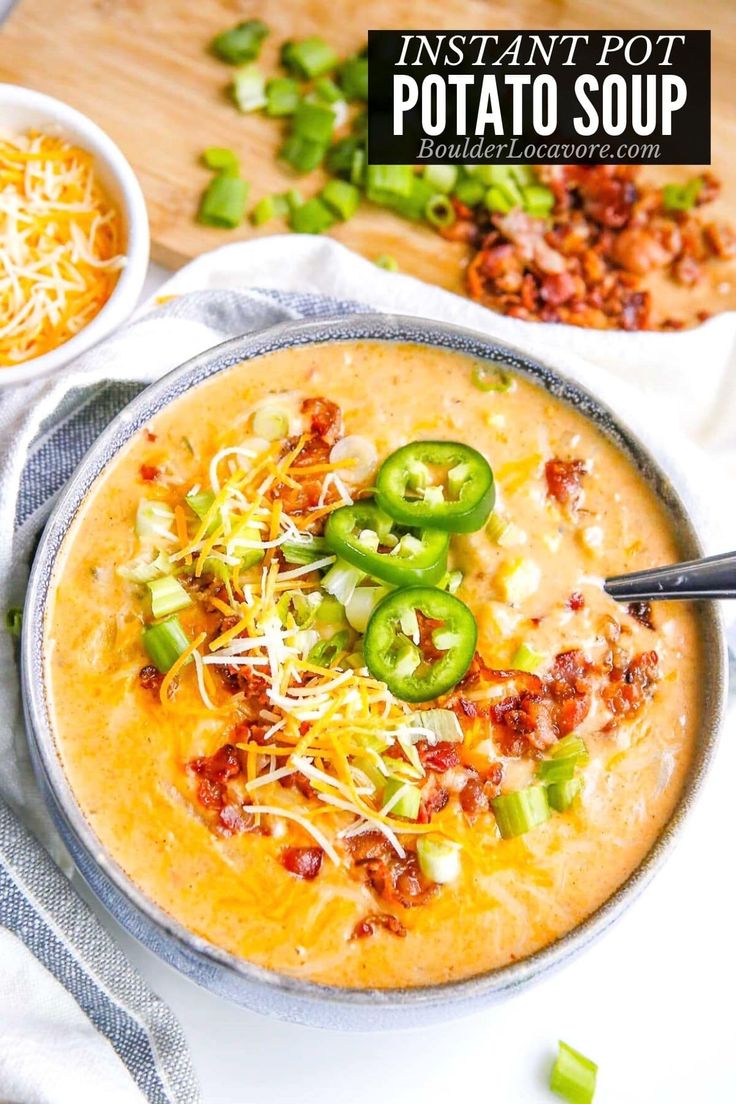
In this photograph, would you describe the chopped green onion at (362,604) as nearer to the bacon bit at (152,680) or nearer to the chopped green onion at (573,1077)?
the bacon bit at (152,680)

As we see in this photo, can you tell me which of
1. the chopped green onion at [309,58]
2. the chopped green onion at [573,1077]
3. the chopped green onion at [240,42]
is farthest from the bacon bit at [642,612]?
the chopped green onion at [240,42]

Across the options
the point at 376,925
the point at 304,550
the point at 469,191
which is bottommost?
the point at 376,925

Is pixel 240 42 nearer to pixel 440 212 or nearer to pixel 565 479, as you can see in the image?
pixel 440 212

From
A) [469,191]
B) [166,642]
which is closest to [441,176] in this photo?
[469,191]

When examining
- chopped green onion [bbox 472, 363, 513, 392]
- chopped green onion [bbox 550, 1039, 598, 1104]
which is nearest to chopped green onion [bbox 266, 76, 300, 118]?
chopped green onion [bbox 472, 363, 513, 392]

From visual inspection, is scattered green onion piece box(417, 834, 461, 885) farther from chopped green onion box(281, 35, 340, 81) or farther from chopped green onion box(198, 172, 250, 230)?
chopped green onion box(281, 35, 340, 81)

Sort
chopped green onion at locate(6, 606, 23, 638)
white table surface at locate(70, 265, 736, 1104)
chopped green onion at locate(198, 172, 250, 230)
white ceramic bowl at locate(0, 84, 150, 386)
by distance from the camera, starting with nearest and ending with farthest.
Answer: chopped green onion at locate(6, 606, 23, 638) → white table surface at locate(70, 265, 736, 1104) → white ceramic bowl at locate(0, 84, 150, 386) → chopped green onion at locate(198, 172, 250, 230)
